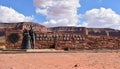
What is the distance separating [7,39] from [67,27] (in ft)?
426

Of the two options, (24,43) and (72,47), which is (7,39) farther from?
(72,47)

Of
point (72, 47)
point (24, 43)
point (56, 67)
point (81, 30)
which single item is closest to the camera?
point (56, 67)

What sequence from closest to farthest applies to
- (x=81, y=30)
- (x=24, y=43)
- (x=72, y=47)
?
(x=24, y=43)
(x=72, y=47)
(x=81, y=30)

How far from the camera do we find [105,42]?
91.6 ft

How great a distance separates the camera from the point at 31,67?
37.0 feet

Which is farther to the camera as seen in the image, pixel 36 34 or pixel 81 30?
pixel 81 30

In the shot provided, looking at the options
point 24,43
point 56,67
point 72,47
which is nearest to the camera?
point 56,67

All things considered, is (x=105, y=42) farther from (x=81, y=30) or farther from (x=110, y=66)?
(x=81, y=30)

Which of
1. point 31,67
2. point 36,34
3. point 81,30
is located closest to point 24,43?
point 36,34

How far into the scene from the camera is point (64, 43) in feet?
91.4

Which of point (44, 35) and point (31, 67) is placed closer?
point (31, 67)

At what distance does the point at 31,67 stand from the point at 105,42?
57.1ft

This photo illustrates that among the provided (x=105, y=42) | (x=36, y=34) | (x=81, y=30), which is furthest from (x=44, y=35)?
(x=81, y=30)

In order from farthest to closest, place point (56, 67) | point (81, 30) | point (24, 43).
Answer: point (81, 30), point (24, 43), point (56, 67)
